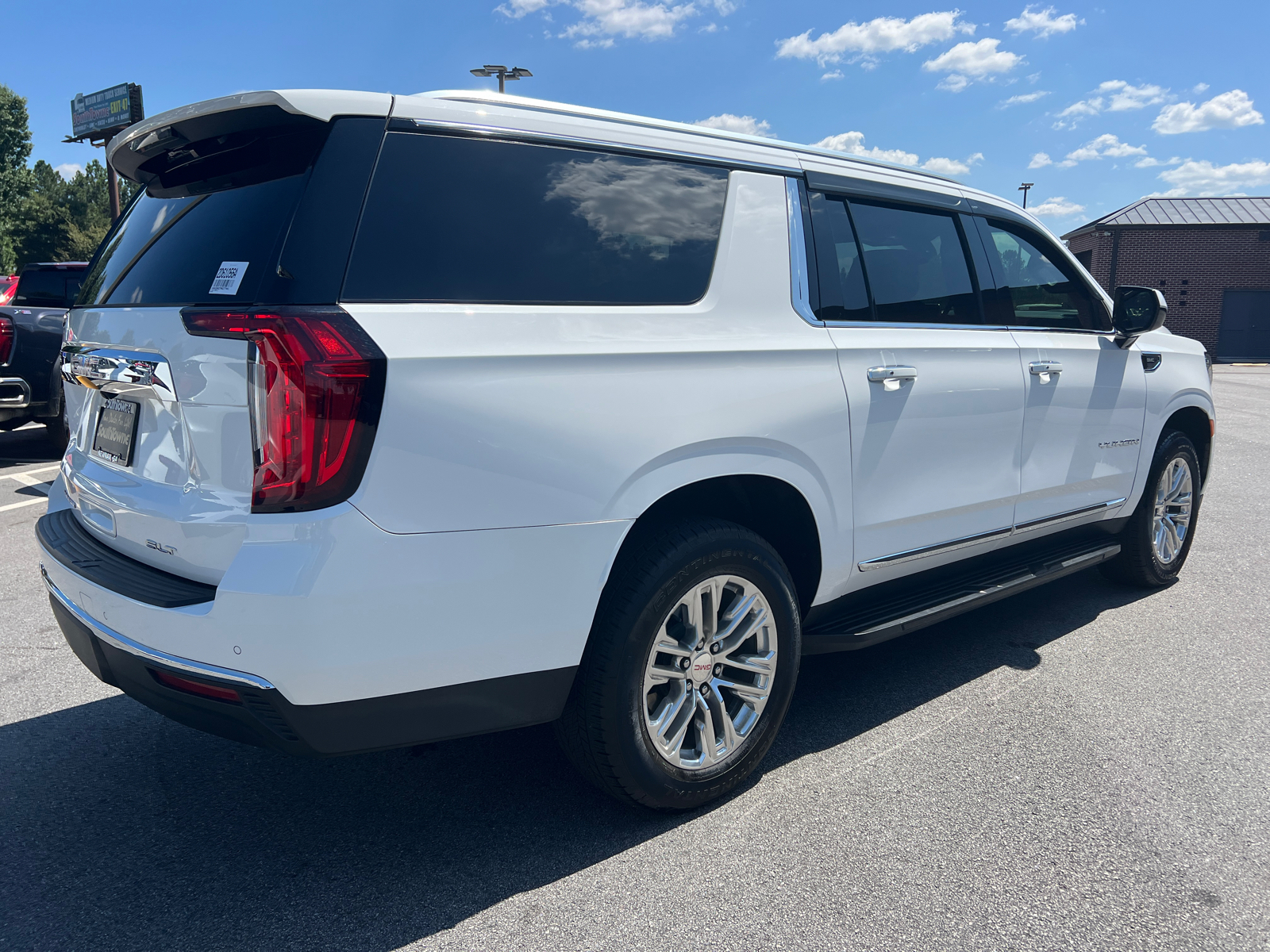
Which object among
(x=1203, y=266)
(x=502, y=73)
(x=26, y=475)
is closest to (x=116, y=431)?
(x=26, y=475)

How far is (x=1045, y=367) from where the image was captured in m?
3.93

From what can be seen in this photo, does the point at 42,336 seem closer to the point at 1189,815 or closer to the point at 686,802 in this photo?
the point at 686,802

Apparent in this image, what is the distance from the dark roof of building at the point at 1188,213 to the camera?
37000mm

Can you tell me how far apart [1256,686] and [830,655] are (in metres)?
1.73

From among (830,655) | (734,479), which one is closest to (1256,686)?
(830,655)

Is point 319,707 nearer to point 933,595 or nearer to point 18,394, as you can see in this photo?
point 933,595

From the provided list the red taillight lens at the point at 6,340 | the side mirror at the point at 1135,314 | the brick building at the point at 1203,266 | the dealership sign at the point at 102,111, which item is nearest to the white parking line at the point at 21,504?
the red taillight lens at the point at 6,340

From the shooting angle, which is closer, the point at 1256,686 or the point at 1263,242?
the point at 1256,686

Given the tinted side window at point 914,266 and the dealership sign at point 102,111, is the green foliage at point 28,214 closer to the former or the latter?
the dealership sign at point 102,111

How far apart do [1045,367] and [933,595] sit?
1.18m

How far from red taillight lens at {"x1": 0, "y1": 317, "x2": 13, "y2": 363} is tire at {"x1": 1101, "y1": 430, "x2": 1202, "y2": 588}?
948 cm

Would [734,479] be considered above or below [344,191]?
below

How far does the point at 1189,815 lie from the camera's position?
2785 mm

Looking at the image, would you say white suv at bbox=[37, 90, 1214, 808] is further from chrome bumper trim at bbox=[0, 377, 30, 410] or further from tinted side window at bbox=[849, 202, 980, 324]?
chrome bumper trim at bbox=[0, 377, 30, 410]
